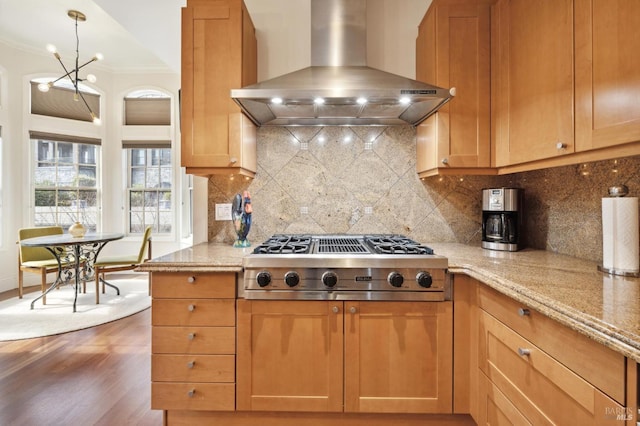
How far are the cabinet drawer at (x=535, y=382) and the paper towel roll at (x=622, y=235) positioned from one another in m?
0.56

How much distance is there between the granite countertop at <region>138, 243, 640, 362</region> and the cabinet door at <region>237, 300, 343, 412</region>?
31 centimetres

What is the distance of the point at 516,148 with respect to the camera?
1771 millimetres

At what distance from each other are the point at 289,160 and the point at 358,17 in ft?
3.59

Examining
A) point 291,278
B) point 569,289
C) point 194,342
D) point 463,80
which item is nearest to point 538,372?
point 569,289

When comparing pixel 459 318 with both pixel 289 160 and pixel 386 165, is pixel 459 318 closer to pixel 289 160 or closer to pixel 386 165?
pixel 386 165

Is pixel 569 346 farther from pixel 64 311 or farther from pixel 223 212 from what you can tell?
pixel 64 311

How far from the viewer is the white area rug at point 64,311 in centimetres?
313

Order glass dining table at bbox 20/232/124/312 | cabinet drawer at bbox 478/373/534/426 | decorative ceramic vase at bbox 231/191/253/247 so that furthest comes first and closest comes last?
1. glass dining table at bbox 20/232/124/312
2. decorative ceramic vase at bbox 231/191/253/247
3. cabinet drawer at bbox 478/373/534/426

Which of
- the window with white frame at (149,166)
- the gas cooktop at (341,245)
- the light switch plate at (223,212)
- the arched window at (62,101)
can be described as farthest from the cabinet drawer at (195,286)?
the arched window at (62,101)

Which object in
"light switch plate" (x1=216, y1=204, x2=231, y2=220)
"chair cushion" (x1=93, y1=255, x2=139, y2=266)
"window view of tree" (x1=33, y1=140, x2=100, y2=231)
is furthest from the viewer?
"window view of tree" (x1=33, y1=140, x2=100, y2=231)

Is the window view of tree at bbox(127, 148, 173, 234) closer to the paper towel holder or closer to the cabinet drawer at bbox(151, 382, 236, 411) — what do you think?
the cabinet drawer at bbox(151, 382, 236, 411)

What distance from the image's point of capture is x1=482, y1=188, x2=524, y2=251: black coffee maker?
196cm

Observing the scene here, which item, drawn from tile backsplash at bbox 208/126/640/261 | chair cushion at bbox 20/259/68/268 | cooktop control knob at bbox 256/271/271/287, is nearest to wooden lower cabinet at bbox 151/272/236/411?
cooktop control knob at bbox 256/271/271/287

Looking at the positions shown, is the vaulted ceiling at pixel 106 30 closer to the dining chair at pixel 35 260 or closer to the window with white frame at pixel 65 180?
the window with white frame at pixel 65 180
